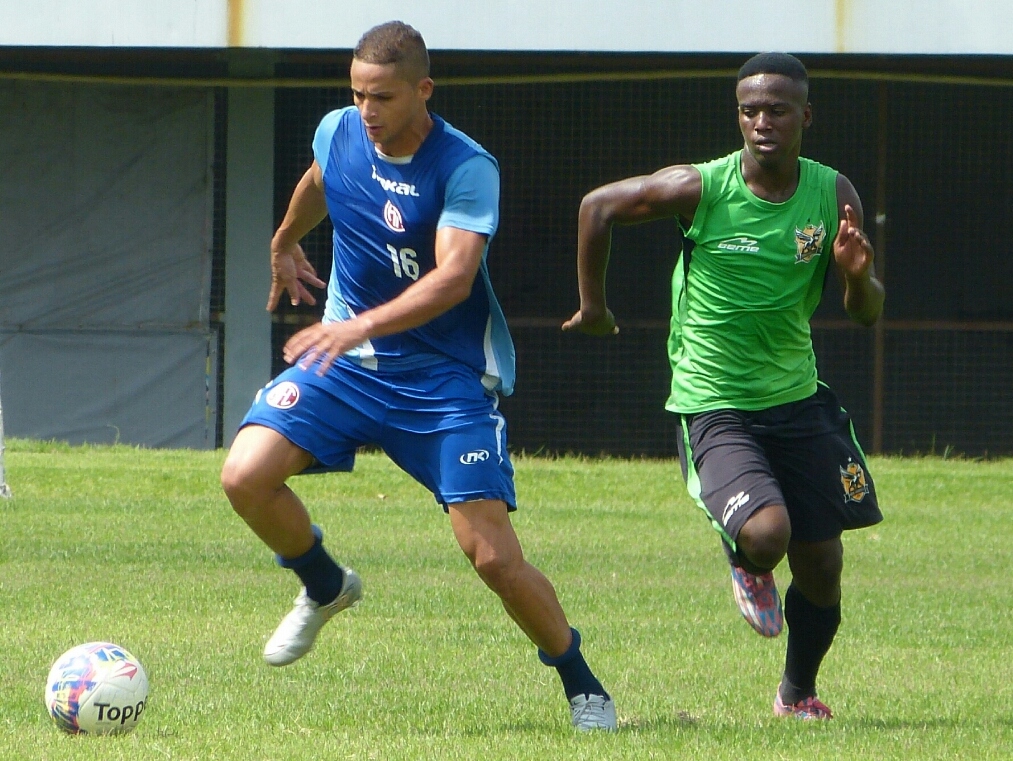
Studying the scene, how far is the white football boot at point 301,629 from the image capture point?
5.30m

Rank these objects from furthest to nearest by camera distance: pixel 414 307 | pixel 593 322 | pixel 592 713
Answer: pixel 593 322 → pixel 592 713 → pixel 414 307

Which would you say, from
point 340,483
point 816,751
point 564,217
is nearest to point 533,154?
point 564,217

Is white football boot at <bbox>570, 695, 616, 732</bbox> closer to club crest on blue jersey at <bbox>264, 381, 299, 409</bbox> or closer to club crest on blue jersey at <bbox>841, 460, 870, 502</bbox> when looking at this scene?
club crest on blue jersey at <bbox>841, 460, 870, 502</bbox>

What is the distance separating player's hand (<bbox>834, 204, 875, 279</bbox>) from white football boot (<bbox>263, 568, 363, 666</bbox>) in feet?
6.59

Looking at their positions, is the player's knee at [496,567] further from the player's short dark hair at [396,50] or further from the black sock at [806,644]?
the player's short dark hair at [396,50]

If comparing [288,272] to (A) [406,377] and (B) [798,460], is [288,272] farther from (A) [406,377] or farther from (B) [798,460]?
(B) [798,460]

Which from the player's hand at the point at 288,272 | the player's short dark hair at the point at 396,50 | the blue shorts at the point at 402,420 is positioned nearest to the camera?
the player's short dark hair at the point at 396,50

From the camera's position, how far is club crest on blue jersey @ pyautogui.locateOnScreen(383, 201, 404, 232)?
5.12 meters

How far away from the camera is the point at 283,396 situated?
5.14 meters

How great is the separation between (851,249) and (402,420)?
1582mm

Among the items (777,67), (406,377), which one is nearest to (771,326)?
(777,67)

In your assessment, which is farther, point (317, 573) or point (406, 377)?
point (317, 573)

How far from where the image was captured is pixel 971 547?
35.9ft

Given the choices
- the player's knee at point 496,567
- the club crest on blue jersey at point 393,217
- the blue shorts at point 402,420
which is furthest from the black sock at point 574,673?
the club crest on blue jersey at point 393,217
